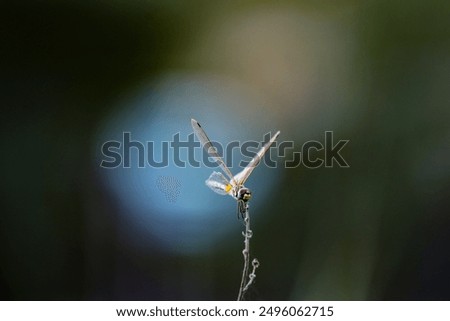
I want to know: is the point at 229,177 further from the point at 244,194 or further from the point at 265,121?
the point at 265,121

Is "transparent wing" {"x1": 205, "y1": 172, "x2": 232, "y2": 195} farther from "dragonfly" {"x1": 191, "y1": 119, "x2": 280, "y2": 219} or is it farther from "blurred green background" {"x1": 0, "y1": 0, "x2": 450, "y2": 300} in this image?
"blurred green background" {"x1": 0, "y1": 0, "x2": 450, "y2": 300}

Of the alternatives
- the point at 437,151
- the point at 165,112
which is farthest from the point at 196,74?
the point at 437,151

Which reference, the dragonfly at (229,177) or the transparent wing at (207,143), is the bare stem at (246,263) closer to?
the dragonfly at (229,177)

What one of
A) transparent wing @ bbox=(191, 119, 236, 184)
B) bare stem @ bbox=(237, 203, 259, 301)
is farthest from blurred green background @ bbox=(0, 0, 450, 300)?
transparent wing @ bbox=(191, 119, 236, 184)

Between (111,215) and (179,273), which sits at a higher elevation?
(111,215)

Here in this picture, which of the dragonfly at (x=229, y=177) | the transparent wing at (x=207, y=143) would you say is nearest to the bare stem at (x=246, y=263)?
the dragonfly at (x=229, y=177)
